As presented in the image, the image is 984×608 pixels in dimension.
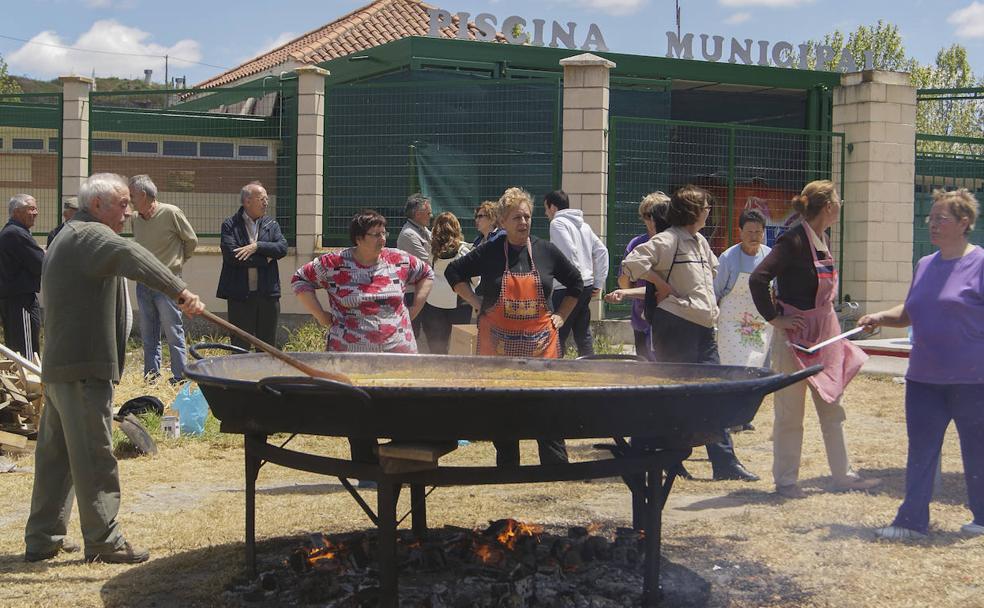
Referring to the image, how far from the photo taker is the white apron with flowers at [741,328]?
8.00 metres

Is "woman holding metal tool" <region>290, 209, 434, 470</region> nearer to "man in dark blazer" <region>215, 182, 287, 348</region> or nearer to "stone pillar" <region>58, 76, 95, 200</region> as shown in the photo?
"man in dark blazer" <region>215, 182, 287, 348</region>

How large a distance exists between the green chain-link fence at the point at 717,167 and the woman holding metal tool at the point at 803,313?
21.6ft

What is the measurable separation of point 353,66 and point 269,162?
10.1 feet

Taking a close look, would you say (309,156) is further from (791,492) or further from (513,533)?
(513,533)

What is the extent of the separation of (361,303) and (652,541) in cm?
272

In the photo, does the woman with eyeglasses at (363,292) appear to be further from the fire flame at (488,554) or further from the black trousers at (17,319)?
the black trousers at (17,319)

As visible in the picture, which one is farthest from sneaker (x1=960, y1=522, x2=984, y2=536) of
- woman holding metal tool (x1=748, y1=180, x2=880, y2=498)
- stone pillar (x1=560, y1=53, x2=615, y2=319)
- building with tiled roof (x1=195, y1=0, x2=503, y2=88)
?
building with tiled roof (x1=195, y1=0, x2=503, y2=88)

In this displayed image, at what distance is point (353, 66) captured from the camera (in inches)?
694

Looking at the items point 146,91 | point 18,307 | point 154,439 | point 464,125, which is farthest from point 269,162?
point 154,439

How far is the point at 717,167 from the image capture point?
14906 mm

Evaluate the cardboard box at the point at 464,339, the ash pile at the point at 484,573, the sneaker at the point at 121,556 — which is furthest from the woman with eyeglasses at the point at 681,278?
the sneaker at the point at 121,556

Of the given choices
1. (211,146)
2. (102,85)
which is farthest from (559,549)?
(102,85)

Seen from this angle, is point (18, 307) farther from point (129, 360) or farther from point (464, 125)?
point (464, 125)

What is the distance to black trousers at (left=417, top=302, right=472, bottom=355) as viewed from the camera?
900 cm
